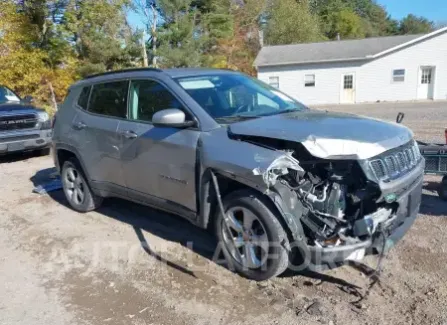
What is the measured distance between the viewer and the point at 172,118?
3.77 metres

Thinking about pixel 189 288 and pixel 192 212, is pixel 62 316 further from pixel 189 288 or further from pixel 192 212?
pixel 192 212

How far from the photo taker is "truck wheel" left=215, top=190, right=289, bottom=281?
338 centimetres

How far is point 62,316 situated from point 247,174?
188 centimetres

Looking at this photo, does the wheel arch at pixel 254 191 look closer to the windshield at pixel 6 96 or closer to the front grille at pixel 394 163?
the front grille at pixel 394 163

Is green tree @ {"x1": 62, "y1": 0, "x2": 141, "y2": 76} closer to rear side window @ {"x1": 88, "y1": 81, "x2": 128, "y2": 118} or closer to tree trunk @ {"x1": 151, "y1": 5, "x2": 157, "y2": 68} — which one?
tree trunk @ {"x1": 151, "y1": 5, "x2": 157, "y2": 68}

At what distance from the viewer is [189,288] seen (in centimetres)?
367

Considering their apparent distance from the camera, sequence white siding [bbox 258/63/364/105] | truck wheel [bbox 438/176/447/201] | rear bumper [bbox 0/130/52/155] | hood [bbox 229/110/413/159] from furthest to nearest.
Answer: white siding [bbox 258/63/364/105] → rear bumper [bbox 0/130/52/155] → truck wheel [bbox 438/176/447/201] → hood [bbox 229/110/413/159]

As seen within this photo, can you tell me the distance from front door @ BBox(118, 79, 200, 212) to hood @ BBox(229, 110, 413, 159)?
58cm

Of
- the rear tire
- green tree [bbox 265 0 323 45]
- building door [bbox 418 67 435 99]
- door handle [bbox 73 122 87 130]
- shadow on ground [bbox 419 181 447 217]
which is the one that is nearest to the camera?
shadow on ground [bbox 419 181 447 217]

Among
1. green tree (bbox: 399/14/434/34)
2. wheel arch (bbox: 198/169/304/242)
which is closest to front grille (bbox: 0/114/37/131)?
wheel arch (bbox: 198/169/304/242)

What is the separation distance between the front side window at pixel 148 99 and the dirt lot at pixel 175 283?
1412 millimetres

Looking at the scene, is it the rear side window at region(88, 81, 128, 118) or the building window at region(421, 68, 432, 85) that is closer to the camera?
the rear side window at region(88, 81, 128, 118)

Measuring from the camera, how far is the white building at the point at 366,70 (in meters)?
26.3

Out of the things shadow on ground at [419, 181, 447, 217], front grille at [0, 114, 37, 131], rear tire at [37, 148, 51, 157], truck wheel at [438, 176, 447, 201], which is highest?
front grille at [0, 114, 37, 131]
